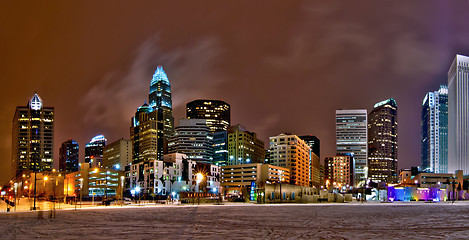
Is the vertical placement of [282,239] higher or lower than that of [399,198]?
higher

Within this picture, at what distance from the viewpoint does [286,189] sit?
98.2m

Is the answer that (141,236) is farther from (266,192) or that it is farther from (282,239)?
(266,192)

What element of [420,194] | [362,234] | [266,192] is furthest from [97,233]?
[420,194]

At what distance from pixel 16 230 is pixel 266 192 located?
204 ft

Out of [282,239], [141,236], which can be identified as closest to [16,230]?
[141,236]

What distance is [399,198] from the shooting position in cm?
12681

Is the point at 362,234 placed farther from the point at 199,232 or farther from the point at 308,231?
the point at 199,232

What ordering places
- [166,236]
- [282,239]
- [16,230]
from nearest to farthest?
1. [282,239]
2. [166,236]
3. [16,230]

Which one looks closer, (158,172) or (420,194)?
(420,194)

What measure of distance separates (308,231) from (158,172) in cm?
15921

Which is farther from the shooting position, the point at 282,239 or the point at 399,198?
the point at 399,198

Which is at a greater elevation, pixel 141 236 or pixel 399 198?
pixel 141 236

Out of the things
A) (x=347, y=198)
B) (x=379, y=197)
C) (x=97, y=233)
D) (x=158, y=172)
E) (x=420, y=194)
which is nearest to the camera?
(x=97, y=233)

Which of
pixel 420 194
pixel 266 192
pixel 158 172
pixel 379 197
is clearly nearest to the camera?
pixel 266 192
